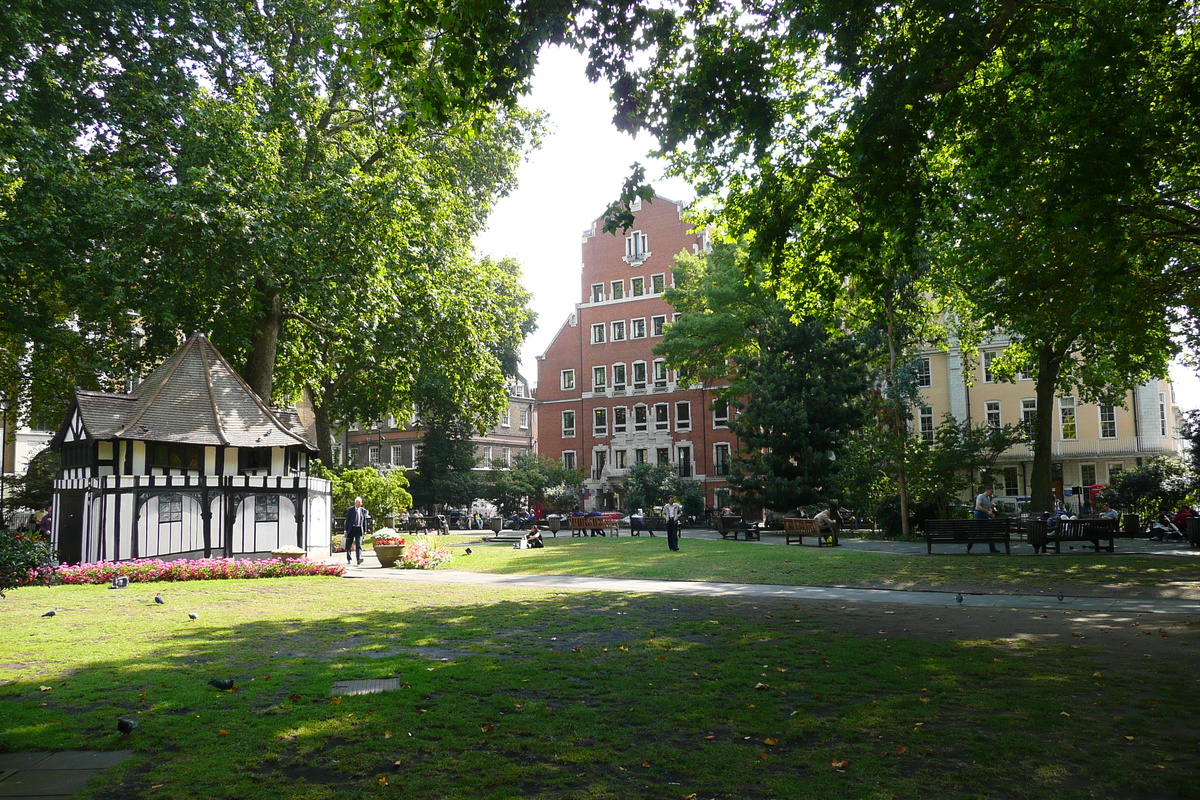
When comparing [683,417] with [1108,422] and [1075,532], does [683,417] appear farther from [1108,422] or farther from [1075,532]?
[1075,532]

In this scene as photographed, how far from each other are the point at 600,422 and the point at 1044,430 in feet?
123

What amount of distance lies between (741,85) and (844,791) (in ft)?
33.6

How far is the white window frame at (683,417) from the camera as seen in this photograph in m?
59.3

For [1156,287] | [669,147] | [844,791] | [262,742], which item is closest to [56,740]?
[262,742]

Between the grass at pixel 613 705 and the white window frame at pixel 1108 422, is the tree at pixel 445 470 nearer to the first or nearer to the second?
the white window frame at pixel 1108 422

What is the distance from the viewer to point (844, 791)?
4578mm

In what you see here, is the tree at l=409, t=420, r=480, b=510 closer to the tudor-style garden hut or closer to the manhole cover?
the tudor-style garden hut

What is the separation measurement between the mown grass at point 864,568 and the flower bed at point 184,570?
13.6 ft

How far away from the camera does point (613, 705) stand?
21.7 ft

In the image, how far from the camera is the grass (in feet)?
15.8

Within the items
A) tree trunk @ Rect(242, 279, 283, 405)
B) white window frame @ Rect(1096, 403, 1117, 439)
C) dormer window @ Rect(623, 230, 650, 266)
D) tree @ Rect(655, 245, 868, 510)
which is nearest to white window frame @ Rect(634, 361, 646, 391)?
dormer window @ Rect(623, 230, 650, 266)

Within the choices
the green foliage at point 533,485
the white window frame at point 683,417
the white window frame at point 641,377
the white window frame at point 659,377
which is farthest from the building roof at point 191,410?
the white window frame at point 641,377

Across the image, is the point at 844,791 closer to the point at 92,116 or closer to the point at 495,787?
the point at 495,787

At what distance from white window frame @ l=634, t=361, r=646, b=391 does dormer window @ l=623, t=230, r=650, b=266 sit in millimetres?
7774
